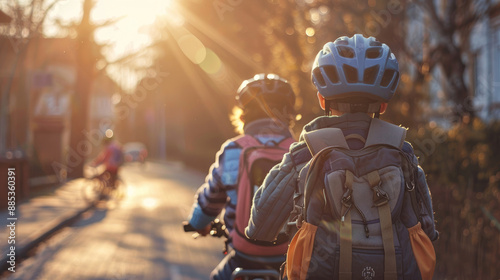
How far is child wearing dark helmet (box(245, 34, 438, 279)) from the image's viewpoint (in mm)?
2207

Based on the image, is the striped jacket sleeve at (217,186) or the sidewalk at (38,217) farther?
the sidewalk at (38,217)

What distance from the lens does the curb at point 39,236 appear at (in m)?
8.07

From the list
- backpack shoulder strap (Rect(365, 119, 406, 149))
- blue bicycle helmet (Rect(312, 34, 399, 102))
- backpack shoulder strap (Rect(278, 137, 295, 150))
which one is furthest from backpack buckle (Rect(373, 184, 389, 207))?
backpack shoulder strap (Rect(278, 137, 295, 150))

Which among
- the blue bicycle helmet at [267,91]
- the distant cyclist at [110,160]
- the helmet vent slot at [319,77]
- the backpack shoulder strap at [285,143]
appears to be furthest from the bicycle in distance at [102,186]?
the helmet vent slot at [319,77]

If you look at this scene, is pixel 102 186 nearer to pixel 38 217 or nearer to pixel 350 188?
pixel 38 217

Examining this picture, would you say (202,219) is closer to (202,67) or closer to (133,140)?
(202,67)

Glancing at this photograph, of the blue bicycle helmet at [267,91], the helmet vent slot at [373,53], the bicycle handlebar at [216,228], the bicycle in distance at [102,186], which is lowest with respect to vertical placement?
the bicycle in distance at [102,186]

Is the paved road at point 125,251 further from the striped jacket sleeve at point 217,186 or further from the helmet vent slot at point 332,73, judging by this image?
the helmet vent slot at point 332,73

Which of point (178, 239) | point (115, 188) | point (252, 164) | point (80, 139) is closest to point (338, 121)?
point (252, 164)

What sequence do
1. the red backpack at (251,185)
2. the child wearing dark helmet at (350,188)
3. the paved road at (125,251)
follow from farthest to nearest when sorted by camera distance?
the paved road at (125,251)
the red backpack at (251,185)
the child wearing dark helmet at (350,188)

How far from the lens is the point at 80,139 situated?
1094 inches

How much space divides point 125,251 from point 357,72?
7.79m

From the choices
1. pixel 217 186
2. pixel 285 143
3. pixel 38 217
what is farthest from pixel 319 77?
pixel 38 217

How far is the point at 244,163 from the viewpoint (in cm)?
353
